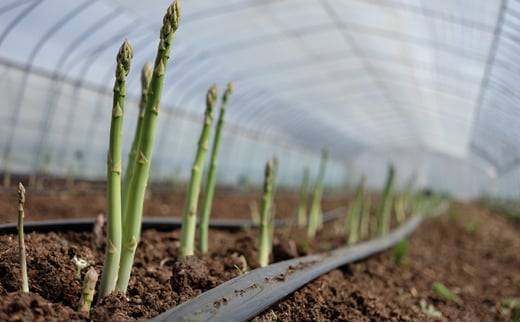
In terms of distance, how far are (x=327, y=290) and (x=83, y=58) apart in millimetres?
9561

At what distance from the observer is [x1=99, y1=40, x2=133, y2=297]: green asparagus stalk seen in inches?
66.9

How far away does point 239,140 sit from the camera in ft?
69.0

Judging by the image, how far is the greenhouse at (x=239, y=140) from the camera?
6.35 feet

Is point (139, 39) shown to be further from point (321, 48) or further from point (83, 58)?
point (321, 48)

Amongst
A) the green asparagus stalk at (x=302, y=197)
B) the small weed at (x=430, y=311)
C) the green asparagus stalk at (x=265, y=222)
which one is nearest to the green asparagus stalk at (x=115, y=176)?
the green asparagus stalk at (x=265, y=222)

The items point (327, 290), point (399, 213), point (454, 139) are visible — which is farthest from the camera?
point (454, 139)

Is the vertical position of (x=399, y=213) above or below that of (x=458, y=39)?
below

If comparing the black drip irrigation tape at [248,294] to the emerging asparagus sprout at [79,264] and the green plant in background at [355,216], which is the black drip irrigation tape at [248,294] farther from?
the green plant in background at [355,216]

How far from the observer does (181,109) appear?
15781mm

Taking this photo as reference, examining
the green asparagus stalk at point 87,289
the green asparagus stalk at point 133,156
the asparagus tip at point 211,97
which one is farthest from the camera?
the asparagus tip at point 211,97

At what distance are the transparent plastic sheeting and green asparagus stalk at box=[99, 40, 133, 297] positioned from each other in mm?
6503

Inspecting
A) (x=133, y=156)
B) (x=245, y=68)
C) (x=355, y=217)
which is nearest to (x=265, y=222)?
(x=133, y=156)

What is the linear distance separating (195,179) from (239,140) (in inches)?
726

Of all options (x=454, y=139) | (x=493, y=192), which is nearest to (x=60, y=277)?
(x=454, y=139)
